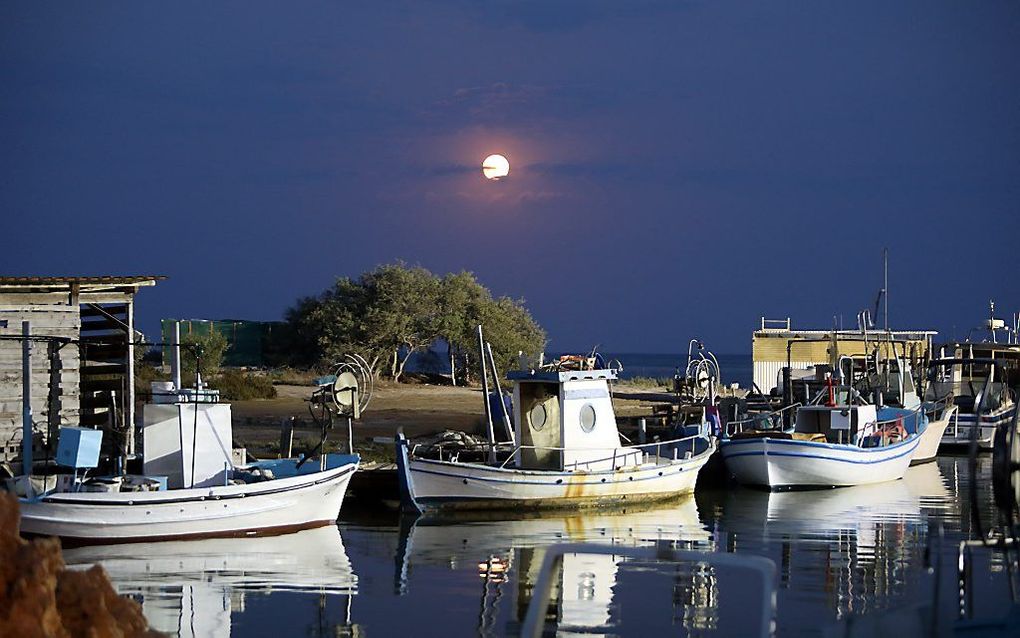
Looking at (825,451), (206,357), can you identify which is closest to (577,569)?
(825,451)

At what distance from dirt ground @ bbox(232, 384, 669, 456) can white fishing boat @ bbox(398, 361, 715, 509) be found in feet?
10.3

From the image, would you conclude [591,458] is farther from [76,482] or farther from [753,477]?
[76,482]

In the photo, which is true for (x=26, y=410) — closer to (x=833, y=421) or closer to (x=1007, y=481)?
(x=1007, y=481)

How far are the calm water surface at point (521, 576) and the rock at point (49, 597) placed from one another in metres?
5.04

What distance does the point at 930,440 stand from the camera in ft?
122

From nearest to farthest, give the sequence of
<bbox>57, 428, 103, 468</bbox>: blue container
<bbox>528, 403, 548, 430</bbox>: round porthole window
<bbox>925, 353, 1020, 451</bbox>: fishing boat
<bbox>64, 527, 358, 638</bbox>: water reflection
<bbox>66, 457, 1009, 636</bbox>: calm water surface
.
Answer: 1. <bbox>66, 457, 1009, 636</bbox>: calm water surface
2. <bbox>64, 527, 358, 638</bbox>: water reflection
3. <bbox>57, 428, 103, 468</bbox>: blue container
4. <bbox>528, 403, 548, 430</bbox>: round porthole window
5. <bbox>925, 353, 1020, 451</bbox>: fishing boat

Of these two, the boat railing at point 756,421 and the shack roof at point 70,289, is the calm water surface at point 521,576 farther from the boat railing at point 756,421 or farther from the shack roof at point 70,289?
the boat railing at point 756,421

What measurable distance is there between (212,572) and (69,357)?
6712mm

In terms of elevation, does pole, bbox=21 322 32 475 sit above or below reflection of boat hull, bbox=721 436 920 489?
above

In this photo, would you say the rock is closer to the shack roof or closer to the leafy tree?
the shack roof

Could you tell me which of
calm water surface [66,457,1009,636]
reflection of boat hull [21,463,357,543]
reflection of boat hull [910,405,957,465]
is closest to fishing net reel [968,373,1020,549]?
calm water surface [66,457,1009,636]

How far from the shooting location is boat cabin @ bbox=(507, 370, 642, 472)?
24.5 metres

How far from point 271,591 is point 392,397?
99.3 ft

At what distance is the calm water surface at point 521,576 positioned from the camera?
14273mm
